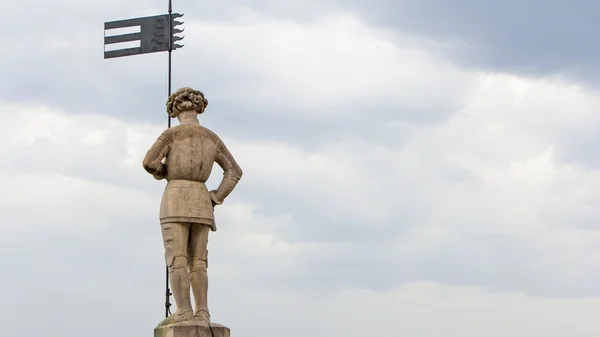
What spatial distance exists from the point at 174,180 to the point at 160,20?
19.8 ft

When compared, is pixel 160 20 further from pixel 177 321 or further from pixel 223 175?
pixel 177 321

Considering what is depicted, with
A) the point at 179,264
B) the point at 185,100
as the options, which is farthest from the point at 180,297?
the point at 185,100

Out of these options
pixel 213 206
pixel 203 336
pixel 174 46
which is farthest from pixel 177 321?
pixel 174 46

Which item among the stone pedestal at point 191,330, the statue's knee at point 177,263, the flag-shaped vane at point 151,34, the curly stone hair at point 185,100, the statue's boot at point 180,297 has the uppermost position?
the flag-shaped vane at point 151,34

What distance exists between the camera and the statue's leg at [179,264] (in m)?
22.4

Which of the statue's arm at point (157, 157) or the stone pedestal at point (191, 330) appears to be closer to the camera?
the stone pedestal at point (191, 330)

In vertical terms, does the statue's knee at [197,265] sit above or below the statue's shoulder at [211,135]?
below

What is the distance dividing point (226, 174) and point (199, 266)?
5.50ft

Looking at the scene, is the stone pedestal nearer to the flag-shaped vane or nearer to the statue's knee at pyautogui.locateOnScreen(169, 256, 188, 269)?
the statue's knee at pyautogui.locateOnScreen(169, 256, 188, 269)

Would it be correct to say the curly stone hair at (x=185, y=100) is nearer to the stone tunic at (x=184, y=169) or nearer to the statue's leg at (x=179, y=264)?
the stone tunic at (x=184, y=169)

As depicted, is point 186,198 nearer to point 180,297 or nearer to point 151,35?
point 180,297

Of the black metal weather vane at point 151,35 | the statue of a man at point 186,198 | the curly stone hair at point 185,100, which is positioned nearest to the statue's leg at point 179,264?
the statue of a man at point 186,198

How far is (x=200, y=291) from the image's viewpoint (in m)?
22.7

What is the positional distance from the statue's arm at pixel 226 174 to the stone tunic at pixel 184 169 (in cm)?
18
